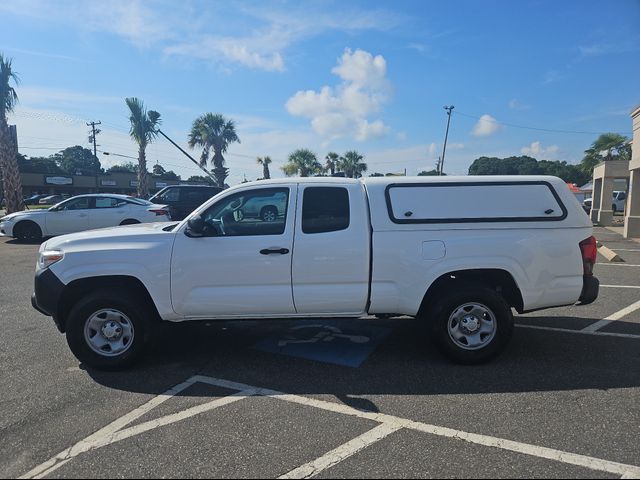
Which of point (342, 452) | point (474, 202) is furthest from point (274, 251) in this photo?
point (474, 202)

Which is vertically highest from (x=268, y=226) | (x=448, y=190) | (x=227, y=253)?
(x=448, y=190)

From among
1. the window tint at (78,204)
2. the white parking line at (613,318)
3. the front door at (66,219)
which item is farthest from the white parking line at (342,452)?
the window tint at (78,204)

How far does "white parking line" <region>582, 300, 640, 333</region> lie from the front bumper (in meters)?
5.90

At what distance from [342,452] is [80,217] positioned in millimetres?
13578

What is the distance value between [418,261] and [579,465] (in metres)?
2.05

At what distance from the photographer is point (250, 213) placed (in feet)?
14.9

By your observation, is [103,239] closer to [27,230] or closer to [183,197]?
[27,230]

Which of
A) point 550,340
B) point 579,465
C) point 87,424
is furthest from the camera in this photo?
point 550,340

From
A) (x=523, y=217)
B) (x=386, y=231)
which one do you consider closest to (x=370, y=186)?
(x=386, y=231)

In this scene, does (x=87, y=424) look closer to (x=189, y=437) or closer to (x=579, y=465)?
(x=189, y=437)

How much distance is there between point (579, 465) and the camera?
2850mm

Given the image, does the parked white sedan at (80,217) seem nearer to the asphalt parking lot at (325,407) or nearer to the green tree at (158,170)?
the asphalt parking lot at (325,407)

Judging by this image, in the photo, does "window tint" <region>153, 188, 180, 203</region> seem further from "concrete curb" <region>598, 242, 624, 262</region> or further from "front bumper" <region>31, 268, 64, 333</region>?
"concrete curb" <region>598, 242, 624, 262</region>

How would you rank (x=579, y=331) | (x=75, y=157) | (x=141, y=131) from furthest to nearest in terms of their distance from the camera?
(x=75, y=157), (x=141, y=131), (x=579, y=331)
